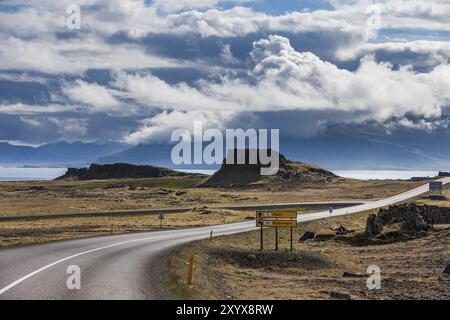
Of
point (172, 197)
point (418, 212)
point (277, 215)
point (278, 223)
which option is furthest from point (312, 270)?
point (172, 197)

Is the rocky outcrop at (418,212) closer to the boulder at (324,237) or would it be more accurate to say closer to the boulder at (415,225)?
the boulder at (415,225)

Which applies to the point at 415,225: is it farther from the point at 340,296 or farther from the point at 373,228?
the point at 340,296

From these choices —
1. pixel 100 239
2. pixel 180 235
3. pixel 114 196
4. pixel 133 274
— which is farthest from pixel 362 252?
pixel 114 196

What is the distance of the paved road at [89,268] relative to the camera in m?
19.2

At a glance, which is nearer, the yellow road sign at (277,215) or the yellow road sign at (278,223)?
the yellow road sign at (278,223)

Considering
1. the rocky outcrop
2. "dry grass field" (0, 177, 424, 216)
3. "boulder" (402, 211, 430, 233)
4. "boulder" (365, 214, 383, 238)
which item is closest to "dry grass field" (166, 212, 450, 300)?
"boulder" (402, 211, 430, 233)

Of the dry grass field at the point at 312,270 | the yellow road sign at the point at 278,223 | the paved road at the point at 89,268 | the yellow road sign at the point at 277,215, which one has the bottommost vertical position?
the dry grass field at the point at 312,270

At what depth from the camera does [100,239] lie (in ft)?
131

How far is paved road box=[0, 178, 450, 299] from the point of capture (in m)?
19.2

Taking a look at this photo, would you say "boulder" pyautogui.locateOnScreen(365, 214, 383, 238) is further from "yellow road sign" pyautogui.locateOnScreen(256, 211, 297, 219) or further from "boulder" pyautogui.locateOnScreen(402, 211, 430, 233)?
"yellow road sign" pyautogui.locateOnScreen(256, 211, 297, 219)

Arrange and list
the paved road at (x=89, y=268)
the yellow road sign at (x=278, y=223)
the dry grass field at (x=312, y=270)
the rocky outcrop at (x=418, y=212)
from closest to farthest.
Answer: the paved road at (x=89, y=268) → the dry grass field at (x=312, y=270) → the yellow road sign at (x=278, y=223) → the rocky outcrop at (x=418, y=212)

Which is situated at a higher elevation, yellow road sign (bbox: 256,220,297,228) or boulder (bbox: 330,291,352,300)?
yellow road sign (bbox: 256,220,297,228)

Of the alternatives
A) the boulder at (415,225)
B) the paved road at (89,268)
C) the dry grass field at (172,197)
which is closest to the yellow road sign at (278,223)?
the paved road at (89,268)
